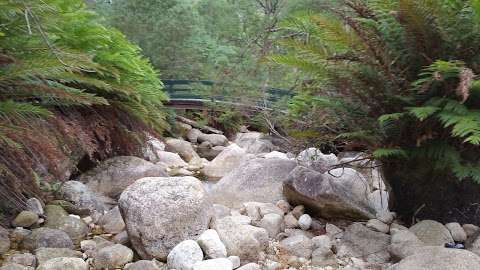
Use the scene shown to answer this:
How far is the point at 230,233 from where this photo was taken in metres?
2.58

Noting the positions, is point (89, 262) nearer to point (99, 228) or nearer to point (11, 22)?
point (99, 228)

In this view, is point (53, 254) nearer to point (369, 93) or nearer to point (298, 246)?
point (298, 246)

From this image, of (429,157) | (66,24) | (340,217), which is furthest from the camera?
(66,24)

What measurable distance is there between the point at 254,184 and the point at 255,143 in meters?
3.92

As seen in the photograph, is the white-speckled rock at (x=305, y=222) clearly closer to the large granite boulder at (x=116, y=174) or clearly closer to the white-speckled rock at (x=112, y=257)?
the white-speckled rock at (x=112, y=257)

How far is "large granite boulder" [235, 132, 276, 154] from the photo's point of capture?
7.18 meters

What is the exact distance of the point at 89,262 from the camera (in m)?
2.47

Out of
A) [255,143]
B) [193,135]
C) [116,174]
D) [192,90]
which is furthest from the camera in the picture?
[192,90]

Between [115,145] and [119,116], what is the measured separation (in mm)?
311

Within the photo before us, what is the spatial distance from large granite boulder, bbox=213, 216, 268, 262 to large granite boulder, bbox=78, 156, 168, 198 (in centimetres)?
140

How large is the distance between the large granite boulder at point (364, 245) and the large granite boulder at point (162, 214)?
733 millimetres

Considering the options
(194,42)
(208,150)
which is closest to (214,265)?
(208,150)

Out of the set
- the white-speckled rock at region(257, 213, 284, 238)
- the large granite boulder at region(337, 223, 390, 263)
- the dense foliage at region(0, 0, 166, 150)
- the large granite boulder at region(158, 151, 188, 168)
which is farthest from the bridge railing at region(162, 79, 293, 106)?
the large granite boulder at region(337, 223, 390, 263)

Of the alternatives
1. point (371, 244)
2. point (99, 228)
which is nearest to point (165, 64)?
point (99, 228)
